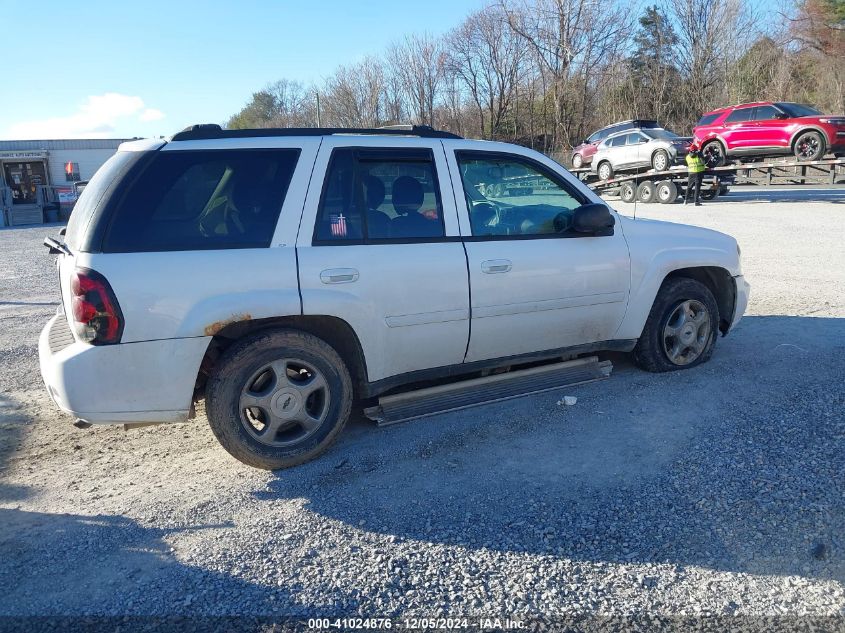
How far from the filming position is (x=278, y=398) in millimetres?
3943

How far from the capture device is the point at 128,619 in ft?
8.87

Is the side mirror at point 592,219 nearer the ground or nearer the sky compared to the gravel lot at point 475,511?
nearer the sky

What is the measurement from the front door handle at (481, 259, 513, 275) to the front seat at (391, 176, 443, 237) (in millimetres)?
362

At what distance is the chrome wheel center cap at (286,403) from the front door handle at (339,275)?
683mm

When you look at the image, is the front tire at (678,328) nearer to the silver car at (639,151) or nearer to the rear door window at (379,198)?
the rear door window at (379,198)

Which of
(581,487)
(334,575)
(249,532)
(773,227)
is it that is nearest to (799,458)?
(581,487)

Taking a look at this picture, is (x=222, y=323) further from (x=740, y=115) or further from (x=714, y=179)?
(x=740, y=115)

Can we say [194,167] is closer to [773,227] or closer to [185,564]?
[185,564]

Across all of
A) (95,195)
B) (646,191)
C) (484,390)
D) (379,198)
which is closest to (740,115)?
(646,191)

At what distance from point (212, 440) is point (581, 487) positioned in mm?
2442

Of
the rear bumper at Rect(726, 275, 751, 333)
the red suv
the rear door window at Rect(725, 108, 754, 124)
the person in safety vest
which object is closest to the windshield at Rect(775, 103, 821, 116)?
the red suv

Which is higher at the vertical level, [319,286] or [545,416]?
[319,286]

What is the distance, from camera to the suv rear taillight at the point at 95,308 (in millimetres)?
3482

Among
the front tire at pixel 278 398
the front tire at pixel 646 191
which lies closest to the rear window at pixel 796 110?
the front tire at pixel 646 191
